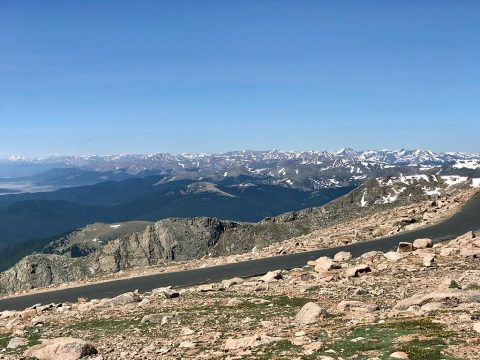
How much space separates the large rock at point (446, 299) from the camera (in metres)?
20.9

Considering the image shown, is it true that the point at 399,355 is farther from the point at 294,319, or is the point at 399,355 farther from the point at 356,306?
the point at 356,306

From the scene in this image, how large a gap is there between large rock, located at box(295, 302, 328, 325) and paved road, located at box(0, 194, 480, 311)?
25.0 meters

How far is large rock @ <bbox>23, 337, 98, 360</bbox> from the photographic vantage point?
19.2 m

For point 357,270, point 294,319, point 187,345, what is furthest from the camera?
point 357,270

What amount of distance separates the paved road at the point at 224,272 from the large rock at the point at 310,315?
2497cm

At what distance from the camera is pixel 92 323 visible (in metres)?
26.7

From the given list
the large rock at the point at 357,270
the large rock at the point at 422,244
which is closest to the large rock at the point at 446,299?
the large rock at the point at 357,270

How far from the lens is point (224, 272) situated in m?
50.6

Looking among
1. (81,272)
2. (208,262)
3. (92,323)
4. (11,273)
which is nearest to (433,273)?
(92,323)

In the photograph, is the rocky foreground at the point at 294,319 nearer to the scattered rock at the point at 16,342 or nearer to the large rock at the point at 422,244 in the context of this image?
the scattered rock at the point at 16,342

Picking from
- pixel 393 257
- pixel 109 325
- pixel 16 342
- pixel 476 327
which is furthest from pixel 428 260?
pixel 16 342

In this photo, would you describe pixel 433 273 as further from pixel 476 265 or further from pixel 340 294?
pixel 340 294

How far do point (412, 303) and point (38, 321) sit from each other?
72.5ft

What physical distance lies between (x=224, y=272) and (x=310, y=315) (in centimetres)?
2990
